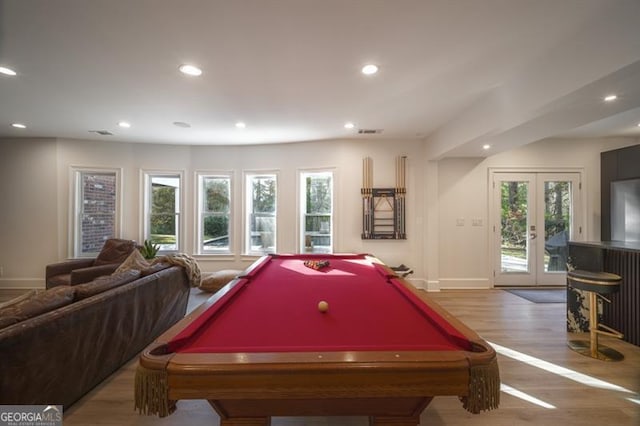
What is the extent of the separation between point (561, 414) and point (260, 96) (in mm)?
3661

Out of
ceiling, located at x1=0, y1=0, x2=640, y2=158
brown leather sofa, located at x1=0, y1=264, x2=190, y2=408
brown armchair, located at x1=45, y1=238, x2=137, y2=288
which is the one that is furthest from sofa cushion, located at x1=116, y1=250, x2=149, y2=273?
ceiling, located at x1=0, y1=0, x2=640, y2=158

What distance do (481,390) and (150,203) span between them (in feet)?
18.6

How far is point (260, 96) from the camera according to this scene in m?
2.92

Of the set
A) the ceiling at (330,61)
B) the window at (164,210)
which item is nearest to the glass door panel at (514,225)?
the ceiling at (330,61)

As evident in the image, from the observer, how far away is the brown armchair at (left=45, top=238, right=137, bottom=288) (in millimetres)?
3238

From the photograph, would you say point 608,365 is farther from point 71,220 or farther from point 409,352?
point 71,220

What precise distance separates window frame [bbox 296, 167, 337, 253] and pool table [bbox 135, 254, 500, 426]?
10.4 ft

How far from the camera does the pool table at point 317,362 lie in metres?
0.85

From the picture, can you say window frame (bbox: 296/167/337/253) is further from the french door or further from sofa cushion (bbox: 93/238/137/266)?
the french door

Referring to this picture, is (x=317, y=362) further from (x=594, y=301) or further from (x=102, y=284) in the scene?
(x=594, y=301)

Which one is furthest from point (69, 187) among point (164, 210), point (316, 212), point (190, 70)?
point (316, 212)

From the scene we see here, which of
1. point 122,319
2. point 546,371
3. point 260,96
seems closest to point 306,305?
point 122,319

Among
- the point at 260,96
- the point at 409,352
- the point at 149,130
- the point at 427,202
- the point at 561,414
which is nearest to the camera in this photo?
the point at 409,352

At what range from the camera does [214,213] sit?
16.7ft
